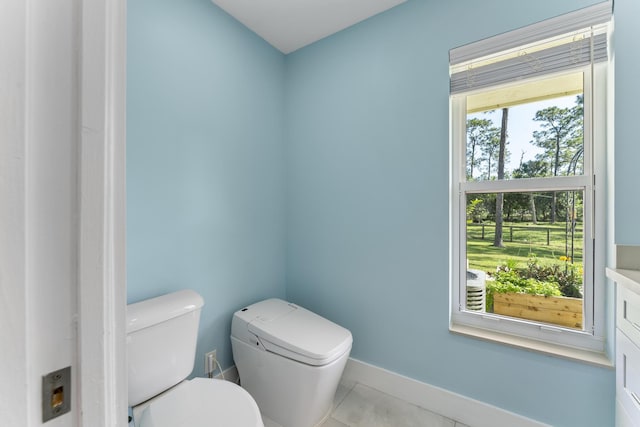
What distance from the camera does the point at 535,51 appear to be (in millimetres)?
1312

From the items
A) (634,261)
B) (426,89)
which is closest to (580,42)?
(426,89)

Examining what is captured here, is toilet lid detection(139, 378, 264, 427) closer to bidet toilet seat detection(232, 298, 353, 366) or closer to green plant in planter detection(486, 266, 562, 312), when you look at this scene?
bidet toilet seat detection(232, 298, 353, 366)

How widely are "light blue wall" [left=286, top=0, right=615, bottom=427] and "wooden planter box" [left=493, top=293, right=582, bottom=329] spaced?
19 centimetres

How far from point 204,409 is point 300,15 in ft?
6.85

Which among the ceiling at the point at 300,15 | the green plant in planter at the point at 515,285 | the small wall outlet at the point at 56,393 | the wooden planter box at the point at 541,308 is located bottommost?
the wooden planter box at the point at 541,308

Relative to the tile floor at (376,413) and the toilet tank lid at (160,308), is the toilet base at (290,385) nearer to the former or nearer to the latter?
Answer: the tile floor at (376,413)

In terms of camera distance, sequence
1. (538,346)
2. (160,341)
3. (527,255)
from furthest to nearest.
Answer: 1. (527,255)
2. (538,346)
3. (160,341)

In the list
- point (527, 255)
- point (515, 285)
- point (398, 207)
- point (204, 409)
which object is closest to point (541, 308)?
point (515, 285)

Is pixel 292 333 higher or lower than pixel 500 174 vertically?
lower

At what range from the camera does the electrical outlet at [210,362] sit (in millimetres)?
1520

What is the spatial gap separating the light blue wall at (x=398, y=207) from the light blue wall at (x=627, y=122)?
0.19 metres

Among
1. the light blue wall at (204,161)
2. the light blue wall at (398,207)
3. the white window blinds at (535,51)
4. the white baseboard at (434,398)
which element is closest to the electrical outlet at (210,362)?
the light blue wall at (204,161)

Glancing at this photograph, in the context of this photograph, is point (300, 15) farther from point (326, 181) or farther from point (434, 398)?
point (434, 398)

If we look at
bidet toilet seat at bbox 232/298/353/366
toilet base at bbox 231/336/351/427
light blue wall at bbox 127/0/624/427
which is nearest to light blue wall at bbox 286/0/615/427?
light blue wall at bbox 127/0/624/427
